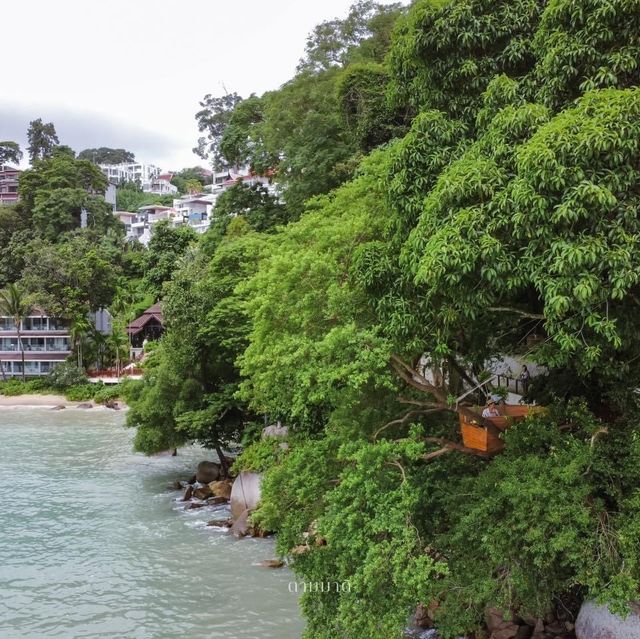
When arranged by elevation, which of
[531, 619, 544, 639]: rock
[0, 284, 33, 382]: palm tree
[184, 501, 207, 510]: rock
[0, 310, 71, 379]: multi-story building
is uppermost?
[0, 284, 33, 382]: palm tree

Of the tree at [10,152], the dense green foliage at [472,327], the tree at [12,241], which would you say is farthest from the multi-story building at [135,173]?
the dense green foliage at [472,327]

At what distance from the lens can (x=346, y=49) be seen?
68.9 feet

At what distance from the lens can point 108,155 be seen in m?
97.8

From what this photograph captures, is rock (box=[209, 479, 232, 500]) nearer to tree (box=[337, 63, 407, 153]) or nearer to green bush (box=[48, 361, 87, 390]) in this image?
tree (box=[337, 63, 407, 153])

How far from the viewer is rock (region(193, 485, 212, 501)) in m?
17.5

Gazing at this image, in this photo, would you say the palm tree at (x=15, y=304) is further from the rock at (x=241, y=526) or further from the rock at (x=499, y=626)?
the rock at (x=499, y=626)

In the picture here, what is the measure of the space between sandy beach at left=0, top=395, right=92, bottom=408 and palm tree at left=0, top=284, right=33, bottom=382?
171 inches

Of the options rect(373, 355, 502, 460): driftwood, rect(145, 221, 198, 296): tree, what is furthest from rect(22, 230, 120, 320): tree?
rect(373, 355, 502, 460): driftwood

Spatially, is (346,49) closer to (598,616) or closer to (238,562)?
(238,562)

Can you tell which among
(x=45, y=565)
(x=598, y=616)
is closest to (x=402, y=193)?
(x=598, y=616)

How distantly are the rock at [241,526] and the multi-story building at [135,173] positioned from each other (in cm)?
7949

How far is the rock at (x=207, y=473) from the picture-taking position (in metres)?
18.8

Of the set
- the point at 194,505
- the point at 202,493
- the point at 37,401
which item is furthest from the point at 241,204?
the point at 37,401

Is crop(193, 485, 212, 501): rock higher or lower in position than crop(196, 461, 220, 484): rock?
lower
